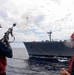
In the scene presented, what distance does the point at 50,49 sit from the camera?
238 ft

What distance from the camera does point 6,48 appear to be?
545 cm

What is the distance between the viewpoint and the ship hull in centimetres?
7044

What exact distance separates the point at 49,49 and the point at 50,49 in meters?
Answer: 0.31

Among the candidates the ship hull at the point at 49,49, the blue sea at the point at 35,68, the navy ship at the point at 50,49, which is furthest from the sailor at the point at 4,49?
the ship hull at the point at 49,49

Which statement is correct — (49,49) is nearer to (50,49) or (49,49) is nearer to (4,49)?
(50,49)

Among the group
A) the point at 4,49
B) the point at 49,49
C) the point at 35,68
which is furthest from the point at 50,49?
the point at 4,49

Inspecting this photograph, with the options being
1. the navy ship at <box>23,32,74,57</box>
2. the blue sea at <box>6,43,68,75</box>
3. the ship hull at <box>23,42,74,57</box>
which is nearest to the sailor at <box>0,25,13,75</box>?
the blue sea at <box>6,43,68,75</box>

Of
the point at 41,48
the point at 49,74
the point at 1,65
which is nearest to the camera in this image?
the point at 1,65

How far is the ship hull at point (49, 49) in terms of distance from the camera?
70.4m

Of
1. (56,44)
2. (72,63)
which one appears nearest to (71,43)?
(72,63)

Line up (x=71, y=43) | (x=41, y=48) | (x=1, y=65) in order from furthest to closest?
(x=41, y=48)
(x=1, y=65)
(x=71, y=43)

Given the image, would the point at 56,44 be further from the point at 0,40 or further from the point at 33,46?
the point at 0,40

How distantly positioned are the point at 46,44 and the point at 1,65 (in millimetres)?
68067

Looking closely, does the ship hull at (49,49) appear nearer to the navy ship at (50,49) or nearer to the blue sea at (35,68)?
the navy ship at (50,49)
